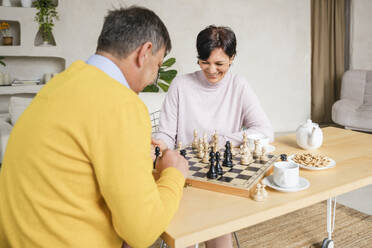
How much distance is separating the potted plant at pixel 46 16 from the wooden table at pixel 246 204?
131 inches

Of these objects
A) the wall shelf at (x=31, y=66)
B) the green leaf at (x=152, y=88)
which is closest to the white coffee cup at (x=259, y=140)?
the green leaf at (x=152, y=88)

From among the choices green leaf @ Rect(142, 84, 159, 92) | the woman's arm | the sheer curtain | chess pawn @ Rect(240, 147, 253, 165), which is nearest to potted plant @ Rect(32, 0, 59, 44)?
green leaf @ Rect(142, 84, 159, 92)

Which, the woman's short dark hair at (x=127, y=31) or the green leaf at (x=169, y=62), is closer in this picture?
the woman's short dark hair at (x=127, y=31)

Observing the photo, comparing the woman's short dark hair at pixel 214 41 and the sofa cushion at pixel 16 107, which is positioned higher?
the woman's short dark hair at pixel 214 41

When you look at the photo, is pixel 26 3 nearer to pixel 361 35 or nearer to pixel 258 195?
pixel 258 195

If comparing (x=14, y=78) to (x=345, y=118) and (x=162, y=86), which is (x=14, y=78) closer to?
(x=162, y=86)

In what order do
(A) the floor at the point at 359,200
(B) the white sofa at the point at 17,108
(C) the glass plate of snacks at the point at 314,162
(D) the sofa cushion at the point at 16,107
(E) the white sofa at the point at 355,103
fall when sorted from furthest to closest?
1. (E) the white sofa at the point at 355,103
2. (D) the sofa cushion at the point at 16,107
3. (B) the white sofa at the point at 17,108
4. (A) the floor at the point at 359,200
5. (C) the glass plate of snacks at the point at 314,162

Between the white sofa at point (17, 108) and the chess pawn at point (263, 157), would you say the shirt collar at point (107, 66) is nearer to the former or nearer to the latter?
the chess pawn at point (263, 157)

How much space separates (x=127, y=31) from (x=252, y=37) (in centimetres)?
448

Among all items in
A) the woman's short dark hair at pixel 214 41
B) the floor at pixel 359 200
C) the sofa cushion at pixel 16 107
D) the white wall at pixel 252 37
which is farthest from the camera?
the white wall at pixel 252 37

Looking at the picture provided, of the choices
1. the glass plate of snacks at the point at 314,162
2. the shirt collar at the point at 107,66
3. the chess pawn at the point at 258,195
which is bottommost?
the glass plate of snacks at the point at 314,162

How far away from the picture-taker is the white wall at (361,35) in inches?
227

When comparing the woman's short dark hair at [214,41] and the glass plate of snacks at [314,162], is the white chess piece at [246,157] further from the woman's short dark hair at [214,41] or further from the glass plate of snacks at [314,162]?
the woman's short dark hair at [214,41]

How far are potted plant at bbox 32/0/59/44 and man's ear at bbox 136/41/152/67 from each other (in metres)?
3.27
